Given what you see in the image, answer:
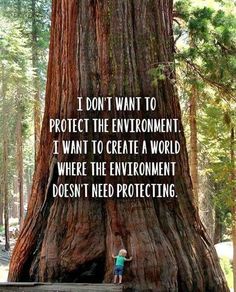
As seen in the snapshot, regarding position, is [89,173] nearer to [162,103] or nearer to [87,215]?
[87,215]

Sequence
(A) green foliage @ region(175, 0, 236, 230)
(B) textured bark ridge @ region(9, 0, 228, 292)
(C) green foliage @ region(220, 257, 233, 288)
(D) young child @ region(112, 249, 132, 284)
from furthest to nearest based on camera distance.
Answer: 1. (C) green foliage @ region(220, 257, 233, 288)
2. (A) green foliage @ region(175, 0, 236, 230)
3. (B) textured bark ridge @ region(9, 0, 228, 292)
4. (D) young child @ region(112, 249, 132, 284)

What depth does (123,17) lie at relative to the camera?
7.32 metres

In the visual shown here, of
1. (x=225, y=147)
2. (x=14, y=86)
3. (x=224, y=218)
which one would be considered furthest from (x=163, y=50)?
(x=224, y=218)

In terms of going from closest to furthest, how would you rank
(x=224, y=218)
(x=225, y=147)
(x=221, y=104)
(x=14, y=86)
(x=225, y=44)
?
(x=225, y=44) < (x=221, y=104) < (x=225, y=147) < (x=14, y=86) < (x=224, y=218)

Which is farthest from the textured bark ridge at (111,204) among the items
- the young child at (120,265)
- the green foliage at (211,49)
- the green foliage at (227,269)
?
the green foliage at (227,269)

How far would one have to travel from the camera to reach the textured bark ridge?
6.80 meters

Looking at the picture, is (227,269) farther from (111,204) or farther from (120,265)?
(120,265)

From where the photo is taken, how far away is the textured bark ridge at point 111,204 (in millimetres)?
6801

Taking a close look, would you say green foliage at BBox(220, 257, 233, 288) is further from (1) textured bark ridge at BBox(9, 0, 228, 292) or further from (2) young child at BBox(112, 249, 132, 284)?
(2) young child at BBox(112, 249, 132, 284)

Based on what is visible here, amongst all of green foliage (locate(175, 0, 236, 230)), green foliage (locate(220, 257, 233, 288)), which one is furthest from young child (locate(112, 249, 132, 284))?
green foliage (locate(220, 257, 233, 288))

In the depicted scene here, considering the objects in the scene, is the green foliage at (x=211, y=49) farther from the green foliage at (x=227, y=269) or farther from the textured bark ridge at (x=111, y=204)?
the green foliage at (x=227, y=269)

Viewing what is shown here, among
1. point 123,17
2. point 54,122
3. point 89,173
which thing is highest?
point 123,17

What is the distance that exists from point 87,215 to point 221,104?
11.0 feet

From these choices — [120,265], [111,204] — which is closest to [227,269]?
[111,204]
